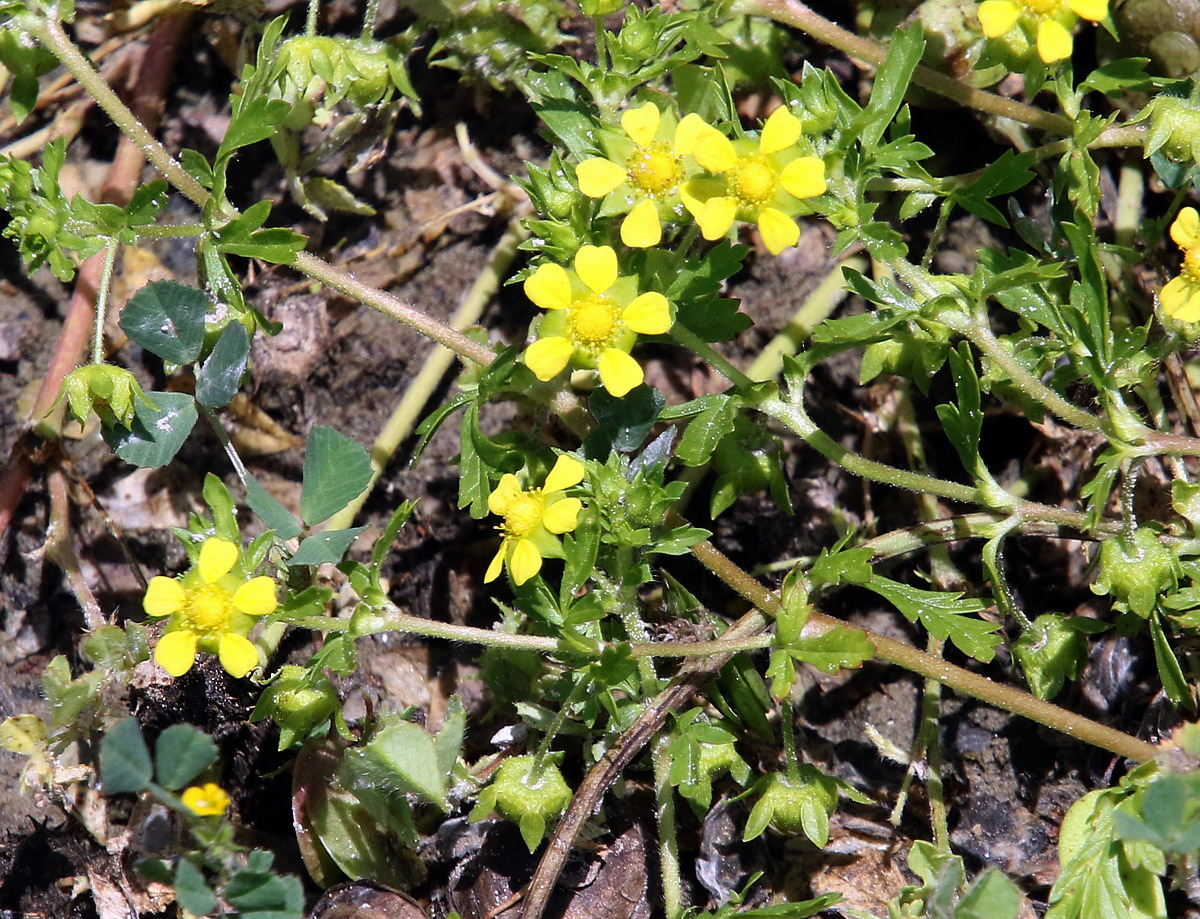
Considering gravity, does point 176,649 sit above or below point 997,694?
above

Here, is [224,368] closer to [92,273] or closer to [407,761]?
[92,273]

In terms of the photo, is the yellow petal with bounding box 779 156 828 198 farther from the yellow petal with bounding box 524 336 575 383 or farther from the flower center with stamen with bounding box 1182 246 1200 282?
the flower center with stamen with bounding box 1182 246 1200 282

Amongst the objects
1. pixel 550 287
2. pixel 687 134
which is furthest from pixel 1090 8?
pixel 550 287

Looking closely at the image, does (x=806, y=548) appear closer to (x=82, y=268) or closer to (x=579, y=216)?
(x=579, y=216)

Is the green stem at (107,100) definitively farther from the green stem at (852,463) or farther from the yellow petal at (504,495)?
the green stem at (852,463)

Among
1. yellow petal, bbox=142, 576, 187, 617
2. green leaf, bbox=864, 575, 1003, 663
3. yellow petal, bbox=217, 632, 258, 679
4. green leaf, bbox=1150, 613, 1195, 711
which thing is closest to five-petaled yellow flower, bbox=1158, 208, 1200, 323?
green leaf, bbox=1150, 613, 1195, 711

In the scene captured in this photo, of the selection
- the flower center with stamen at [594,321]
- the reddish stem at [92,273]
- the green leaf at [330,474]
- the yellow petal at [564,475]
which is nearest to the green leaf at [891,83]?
the flower center with stamen at [594,321]
